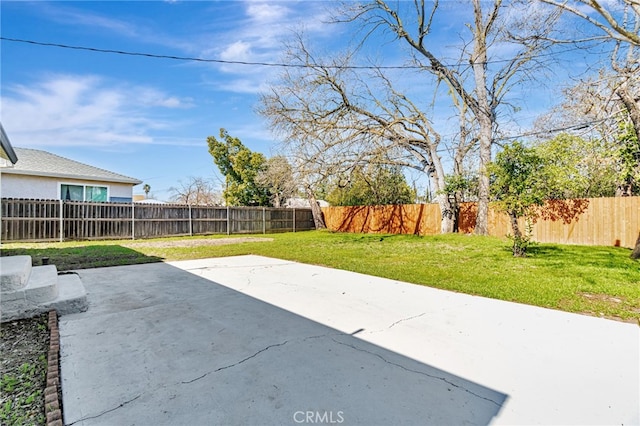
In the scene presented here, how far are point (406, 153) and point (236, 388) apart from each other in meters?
13.4

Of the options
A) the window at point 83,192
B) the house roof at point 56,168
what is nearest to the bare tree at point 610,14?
the house roof at point 56,168

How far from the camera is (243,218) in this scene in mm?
16156

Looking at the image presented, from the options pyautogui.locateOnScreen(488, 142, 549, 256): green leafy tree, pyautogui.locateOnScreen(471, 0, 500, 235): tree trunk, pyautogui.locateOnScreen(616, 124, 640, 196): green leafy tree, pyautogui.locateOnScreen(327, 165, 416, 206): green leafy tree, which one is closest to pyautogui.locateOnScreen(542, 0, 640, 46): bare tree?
pyautogui.locateOnScreen(488, 142, 549, 256): green leafy tree

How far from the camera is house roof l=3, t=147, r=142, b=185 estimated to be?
11555 millimetres

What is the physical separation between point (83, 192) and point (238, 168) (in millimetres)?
8765

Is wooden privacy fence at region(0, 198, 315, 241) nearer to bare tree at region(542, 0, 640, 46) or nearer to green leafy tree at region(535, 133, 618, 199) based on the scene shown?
green leafy tree at region(535, 133, 618, 199)

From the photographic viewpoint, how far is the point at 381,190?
18609 millimetres

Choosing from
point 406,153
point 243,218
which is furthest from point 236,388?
point 243,218

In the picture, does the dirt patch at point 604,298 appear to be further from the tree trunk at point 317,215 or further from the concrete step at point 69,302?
the tree trunk at point 317,215

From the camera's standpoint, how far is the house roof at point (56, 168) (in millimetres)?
11555

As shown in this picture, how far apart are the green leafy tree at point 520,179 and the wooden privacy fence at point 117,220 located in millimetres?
11887

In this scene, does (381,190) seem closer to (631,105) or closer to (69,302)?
(631,105)

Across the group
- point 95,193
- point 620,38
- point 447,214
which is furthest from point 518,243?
point 95,193

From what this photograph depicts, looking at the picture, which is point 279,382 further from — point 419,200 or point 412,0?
point 419,200
